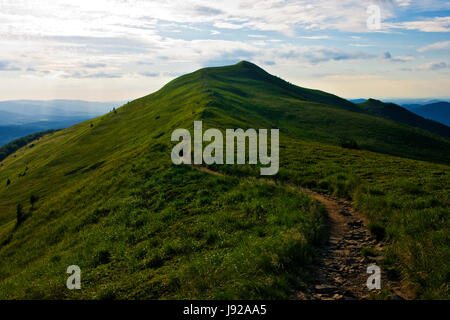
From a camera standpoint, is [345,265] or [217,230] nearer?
[345,265]

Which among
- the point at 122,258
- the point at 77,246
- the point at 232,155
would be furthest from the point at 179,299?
the point at 232,155

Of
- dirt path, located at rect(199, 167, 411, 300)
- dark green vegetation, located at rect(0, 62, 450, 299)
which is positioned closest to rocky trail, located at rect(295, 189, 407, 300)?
dirt path, located at rect(199, 167, 411, 300)

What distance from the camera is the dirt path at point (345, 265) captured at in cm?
789

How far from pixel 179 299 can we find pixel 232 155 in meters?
16.8

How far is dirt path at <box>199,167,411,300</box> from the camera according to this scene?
7.89 metres

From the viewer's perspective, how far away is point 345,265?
9320mm

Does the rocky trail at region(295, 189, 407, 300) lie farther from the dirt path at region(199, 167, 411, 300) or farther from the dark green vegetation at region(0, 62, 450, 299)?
the dark green vegetation at region(0, 62, 450, 299)

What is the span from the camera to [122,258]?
1303 cm

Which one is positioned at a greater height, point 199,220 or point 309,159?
point 309,159

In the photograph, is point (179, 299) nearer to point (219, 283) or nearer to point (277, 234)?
point (219, 283)

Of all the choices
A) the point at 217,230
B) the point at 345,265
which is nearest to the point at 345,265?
the point at 345,265

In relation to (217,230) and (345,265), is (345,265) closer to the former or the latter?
(345,265)

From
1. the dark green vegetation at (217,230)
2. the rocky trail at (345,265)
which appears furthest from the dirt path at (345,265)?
the dark green vegetation at (217,230)
